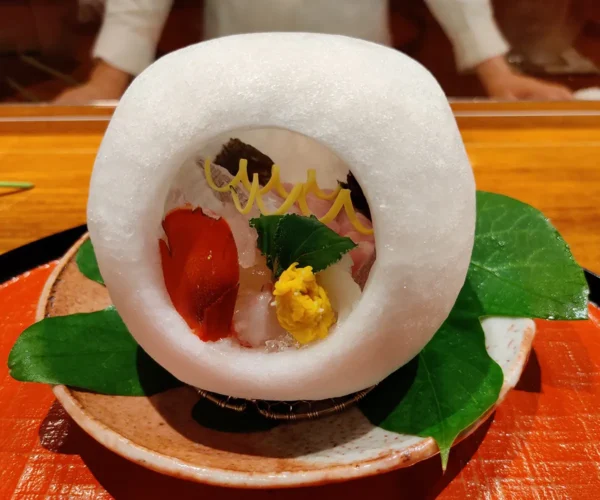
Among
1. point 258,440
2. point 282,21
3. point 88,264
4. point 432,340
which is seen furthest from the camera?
point 282,21

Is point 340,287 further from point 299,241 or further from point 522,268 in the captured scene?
point 522,268

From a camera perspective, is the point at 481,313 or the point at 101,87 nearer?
the point at 481,313

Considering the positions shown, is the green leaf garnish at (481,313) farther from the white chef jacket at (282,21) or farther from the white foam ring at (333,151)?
the white chef jacket at (282,21)

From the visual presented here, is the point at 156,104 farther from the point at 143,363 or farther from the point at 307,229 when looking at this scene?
the point at 143,363

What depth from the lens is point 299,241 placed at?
71cm

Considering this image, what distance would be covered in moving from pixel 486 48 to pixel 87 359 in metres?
2.03

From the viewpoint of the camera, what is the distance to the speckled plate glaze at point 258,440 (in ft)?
2.22

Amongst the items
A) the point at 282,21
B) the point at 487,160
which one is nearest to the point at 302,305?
the point at 487,160

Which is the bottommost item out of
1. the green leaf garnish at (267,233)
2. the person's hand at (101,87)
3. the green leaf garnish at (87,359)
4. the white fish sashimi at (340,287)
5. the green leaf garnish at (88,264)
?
the person's hand at (101,87)

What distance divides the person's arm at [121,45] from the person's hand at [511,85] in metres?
1.33

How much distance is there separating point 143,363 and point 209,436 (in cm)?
19

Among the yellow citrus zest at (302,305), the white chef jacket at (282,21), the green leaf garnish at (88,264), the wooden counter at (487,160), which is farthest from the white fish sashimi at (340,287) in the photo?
the white chef jacket at (282,21)

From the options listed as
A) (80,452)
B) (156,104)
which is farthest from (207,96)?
(80,452)

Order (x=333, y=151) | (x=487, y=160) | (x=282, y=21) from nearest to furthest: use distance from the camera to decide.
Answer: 1. (x=333, y=151)
2. (x=487, y=160)
3. (x=282, y=21)
